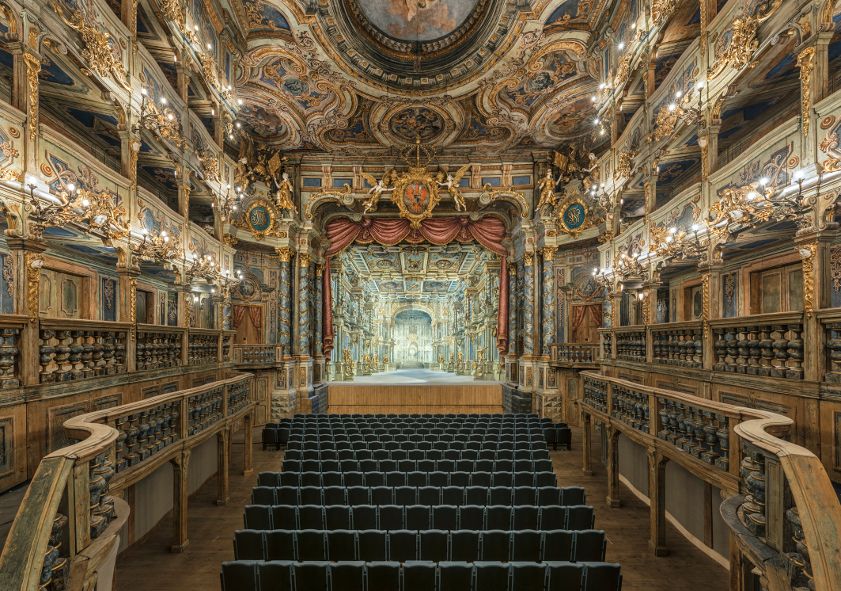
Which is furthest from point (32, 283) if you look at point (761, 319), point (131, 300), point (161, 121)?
point (761, 319)

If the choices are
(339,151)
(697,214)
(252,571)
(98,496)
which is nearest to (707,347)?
(697,214)

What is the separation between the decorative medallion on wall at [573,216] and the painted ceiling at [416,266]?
18.1ft

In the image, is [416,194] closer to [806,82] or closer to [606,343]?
[606,343]

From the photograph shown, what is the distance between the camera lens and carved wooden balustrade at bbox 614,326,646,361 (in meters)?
8.59

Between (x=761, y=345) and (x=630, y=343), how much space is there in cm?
393

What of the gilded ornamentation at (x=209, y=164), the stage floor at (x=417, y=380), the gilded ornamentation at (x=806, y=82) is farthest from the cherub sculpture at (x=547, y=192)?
the gilded ornamentation at (x=209, y=164)

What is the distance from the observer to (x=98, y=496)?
3197mm

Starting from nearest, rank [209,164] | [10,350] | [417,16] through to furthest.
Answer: [10,350] → [209,164] → [417,16]

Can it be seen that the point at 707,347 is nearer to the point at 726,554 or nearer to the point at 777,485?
the point at 726,554

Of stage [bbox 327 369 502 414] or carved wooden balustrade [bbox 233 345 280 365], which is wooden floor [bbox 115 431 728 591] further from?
stage [bbox 327 369 502 414]

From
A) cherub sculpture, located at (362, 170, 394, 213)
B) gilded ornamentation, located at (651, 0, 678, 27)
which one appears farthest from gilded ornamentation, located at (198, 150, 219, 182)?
gilded ornamentation, located at (651, 0, 678, 27)

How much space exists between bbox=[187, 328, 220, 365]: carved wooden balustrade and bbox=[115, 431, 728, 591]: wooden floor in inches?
114

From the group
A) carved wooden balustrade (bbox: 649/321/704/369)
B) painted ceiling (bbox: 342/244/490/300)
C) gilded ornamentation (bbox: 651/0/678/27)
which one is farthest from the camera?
painted ceiling (bbox: 342/244/490/300)

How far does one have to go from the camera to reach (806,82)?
5086 mm
